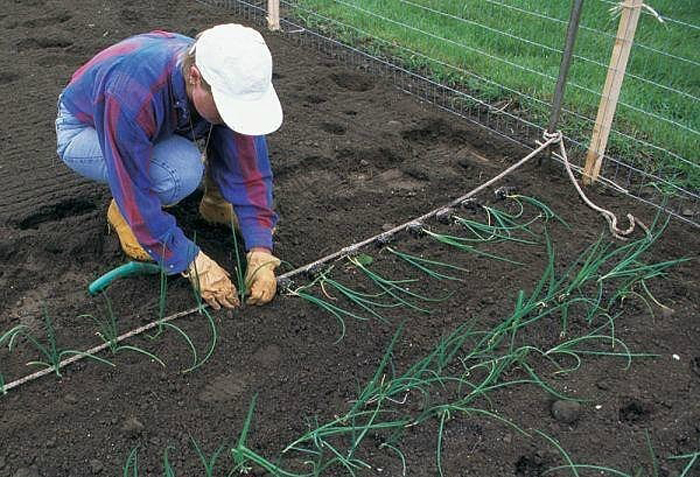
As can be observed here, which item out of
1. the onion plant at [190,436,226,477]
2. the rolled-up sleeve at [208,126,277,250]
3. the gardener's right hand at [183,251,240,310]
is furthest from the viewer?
the rolled-up sleeve at [208,126,277,250]

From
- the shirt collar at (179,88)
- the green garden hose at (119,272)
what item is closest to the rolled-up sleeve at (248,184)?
the shirt collar at (179,88)

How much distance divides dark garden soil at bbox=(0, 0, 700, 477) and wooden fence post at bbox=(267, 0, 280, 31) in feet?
4.69

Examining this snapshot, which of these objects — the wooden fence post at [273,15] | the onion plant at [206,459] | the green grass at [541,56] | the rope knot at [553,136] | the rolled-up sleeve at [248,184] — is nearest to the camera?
the onion plant at [206,459]

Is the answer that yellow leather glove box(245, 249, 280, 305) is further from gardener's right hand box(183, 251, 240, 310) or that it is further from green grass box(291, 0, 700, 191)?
green grass box(291, 0, 700, 191)

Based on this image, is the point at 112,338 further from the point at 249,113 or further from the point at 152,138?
the point at 249,113

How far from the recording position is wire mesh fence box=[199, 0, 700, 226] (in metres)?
3.85

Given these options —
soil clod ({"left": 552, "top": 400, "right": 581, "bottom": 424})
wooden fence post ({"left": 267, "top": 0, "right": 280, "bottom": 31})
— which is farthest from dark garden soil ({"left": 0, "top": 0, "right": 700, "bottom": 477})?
wooden fence post ({"left": 267, "top": 0, "right": 280, "bottom": 31})

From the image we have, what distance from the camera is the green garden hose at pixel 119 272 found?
2.82m

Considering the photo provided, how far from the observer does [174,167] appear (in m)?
2.77

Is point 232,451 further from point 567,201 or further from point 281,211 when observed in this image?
point 567,201

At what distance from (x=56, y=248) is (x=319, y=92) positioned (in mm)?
1984

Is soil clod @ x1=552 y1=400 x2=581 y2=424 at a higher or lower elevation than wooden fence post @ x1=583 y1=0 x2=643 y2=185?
lower

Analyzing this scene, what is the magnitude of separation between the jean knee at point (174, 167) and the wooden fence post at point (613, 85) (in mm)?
1905

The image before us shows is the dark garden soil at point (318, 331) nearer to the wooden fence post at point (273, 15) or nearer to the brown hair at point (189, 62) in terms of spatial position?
the brown hair at point (189, 62)
